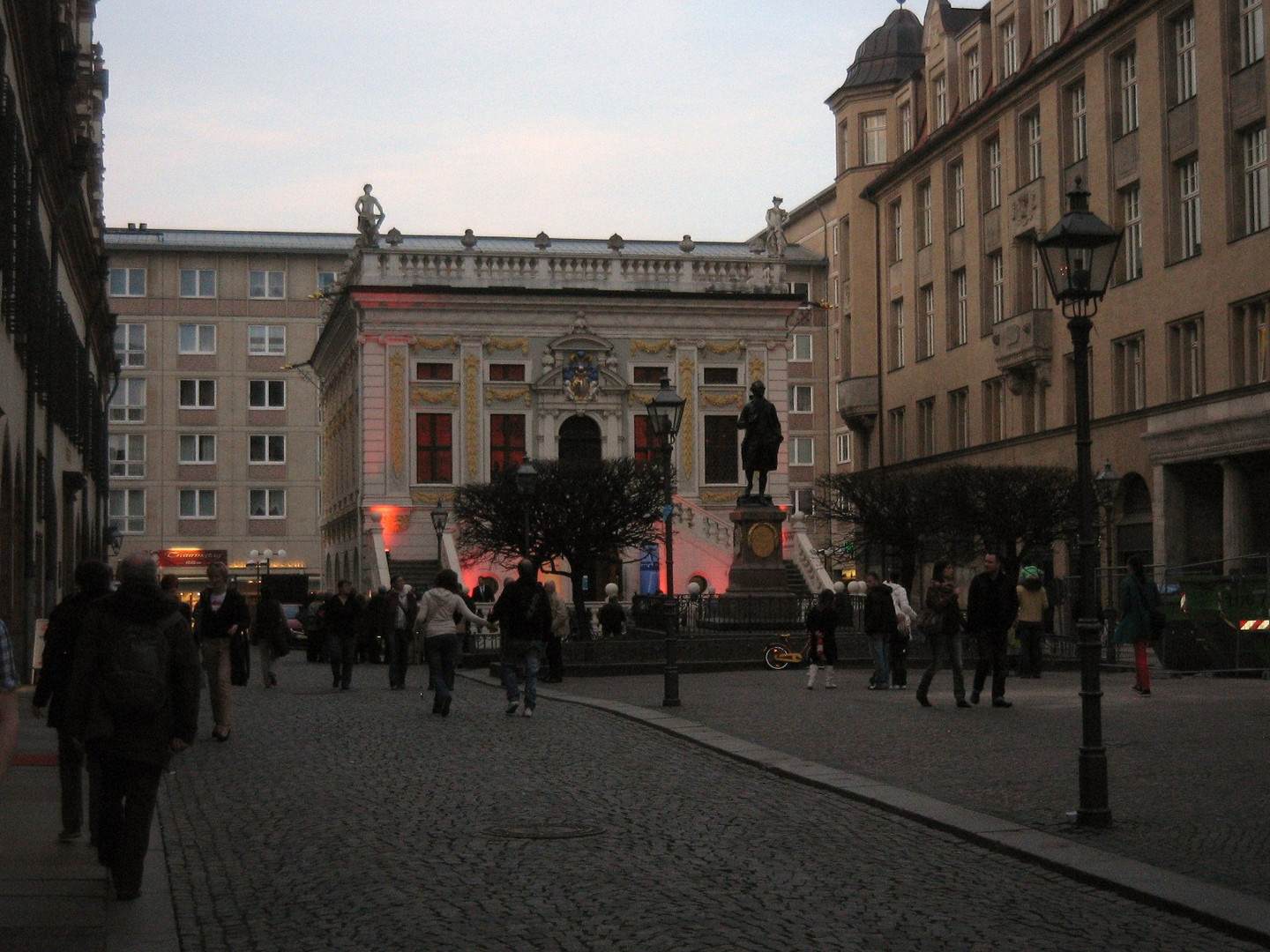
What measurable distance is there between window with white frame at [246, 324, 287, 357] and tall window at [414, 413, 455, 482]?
102 ft

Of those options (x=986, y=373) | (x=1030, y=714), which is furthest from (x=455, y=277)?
(x=1030, y=714)

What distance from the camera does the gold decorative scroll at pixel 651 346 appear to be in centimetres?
6234

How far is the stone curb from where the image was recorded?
28.6ft

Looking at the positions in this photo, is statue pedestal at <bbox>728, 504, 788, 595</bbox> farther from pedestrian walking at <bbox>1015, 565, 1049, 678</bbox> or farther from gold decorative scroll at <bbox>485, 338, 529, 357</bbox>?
gold decorative scroll at <bbox>485, 338, 529, 357</bbox>

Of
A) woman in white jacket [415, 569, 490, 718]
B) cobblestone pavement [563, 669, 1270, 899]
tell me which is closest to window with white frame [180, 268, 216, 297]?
cobblestone pavement [563, 669, 1270, 899]

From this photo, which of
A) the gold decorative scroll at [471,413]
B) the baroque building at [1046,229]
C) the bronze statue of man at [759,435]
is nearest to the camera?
the bronze statue of man at [759,435]

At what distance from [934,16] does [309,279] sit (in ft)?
124

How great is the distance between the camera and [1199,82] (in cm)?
4419

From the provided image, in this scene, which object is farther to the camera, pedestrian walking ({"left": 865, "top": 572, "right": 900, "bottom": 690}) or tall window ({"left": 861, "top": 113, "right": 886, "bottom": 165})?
tall window ({"left": 861, "top": 113, "right": 886, "bottom": 165})

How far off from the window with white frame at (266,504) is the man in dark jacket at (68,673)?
7908cm

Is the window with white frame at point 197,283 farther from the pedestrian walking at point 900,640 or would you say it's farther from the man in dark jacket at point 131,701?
the man in dark jacket at point 131,701

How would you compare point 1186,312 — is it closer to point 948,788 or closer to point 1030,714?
point 1030,714

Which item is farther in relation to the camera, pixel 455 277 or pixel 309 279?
pixel 309 279

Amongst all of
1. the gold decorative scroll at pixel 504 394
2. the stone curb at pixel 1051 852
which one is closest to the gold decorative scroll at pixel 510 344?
the gold decorative scroll at pixel 504 394
